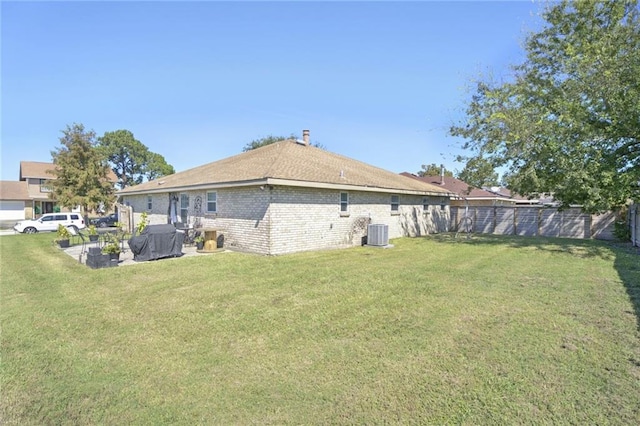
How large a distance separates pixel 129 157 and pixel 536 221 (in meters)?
52.9

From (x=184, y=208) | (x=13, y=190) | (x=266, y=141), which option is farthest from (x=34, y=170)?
(x=184, y=208)

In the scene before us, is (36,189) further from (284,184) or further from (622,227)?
(622,227)

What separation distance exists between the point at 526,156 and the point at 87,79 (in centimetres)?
1777

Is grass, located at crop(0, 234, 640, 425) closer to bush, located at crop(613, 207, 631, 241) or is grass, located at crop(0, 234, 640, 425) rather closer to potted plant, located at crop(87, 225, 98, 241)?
potted plant, located at crop(87, 225, 98, 241)

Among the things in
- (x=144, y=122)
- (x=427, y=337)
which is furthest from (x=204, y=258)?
(x=144, y=122)

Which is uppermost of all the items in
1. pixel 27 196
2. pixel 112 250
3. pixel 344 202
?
pixel 27 196

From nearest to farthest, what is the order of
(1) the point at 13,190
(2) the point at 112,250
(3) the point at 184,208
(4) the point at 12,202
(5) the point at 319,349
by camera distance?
(5) the point at 319,349, (2) the point at 112,250, (3) the point at 184,208, (4) the point at 12,202, (1) the point at 13,190

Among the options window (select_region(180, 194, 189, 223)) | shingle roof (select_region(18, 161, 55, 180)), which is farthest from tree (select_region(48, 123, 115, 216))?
window (select_region(180, 194, 189, 223))

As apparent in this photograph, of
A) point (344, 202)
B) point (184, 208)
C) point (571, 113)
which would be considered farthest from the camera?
point (184, 208)

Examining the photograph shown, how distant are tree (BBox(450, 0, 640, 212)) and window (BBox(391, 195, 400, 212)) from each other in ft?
12.8

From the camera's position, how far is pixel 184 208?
50.9 ft

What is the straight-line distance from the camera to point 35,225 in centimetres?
2172

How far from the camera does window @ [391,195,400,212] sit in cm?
1647

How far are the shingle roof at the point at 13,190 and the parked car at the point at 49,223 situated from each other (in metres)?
17.9
